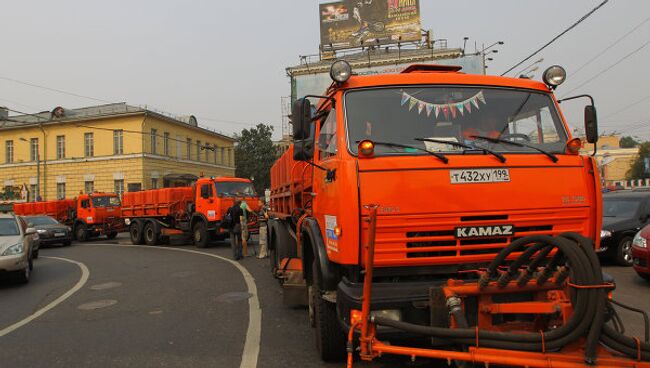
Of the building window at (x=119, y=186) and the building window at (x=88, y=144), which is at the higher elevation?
the building window at (x=88, y=144)

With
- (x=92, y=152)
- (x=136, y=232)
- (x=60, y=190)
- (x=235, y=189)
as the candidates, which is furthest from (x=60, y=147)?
(x=235, y=189)

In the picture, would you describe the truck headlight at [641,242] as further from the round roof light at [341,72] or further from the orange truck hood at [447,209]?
the round roof light at [341,72]

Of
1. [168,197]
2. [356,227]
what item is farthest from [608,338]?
[168,197]

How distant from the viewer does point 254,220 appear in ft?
57.3

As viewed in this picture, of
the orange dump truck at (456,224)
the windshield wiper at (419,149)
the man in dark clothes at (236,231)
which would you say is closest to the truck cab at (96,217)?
the man in dark clothes at (236,231)

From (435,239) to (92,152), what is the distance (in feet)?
155

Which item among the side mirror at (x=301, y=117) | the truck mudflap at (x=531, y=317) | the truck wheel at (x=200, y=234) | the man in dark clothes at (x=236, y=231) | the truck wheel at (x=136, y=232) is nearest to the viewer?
the truck mudflap at (x=531, y=317)

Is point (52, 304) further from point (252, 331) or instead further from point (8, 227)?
point (252, 331)

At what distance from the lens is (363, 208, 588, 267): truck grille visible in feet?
12.2

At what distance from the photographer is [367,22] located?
149 ft

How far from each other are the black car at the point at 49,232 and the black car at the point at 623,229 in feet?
68.7

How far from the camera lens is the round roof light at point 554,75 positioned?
15.0ft

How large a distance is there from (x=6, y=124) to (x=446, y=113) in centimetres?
5487

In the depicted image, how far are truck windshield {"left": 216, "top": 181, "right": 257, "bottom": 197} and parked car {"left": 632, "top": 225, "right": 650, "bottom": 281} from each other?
13160 millimetres
